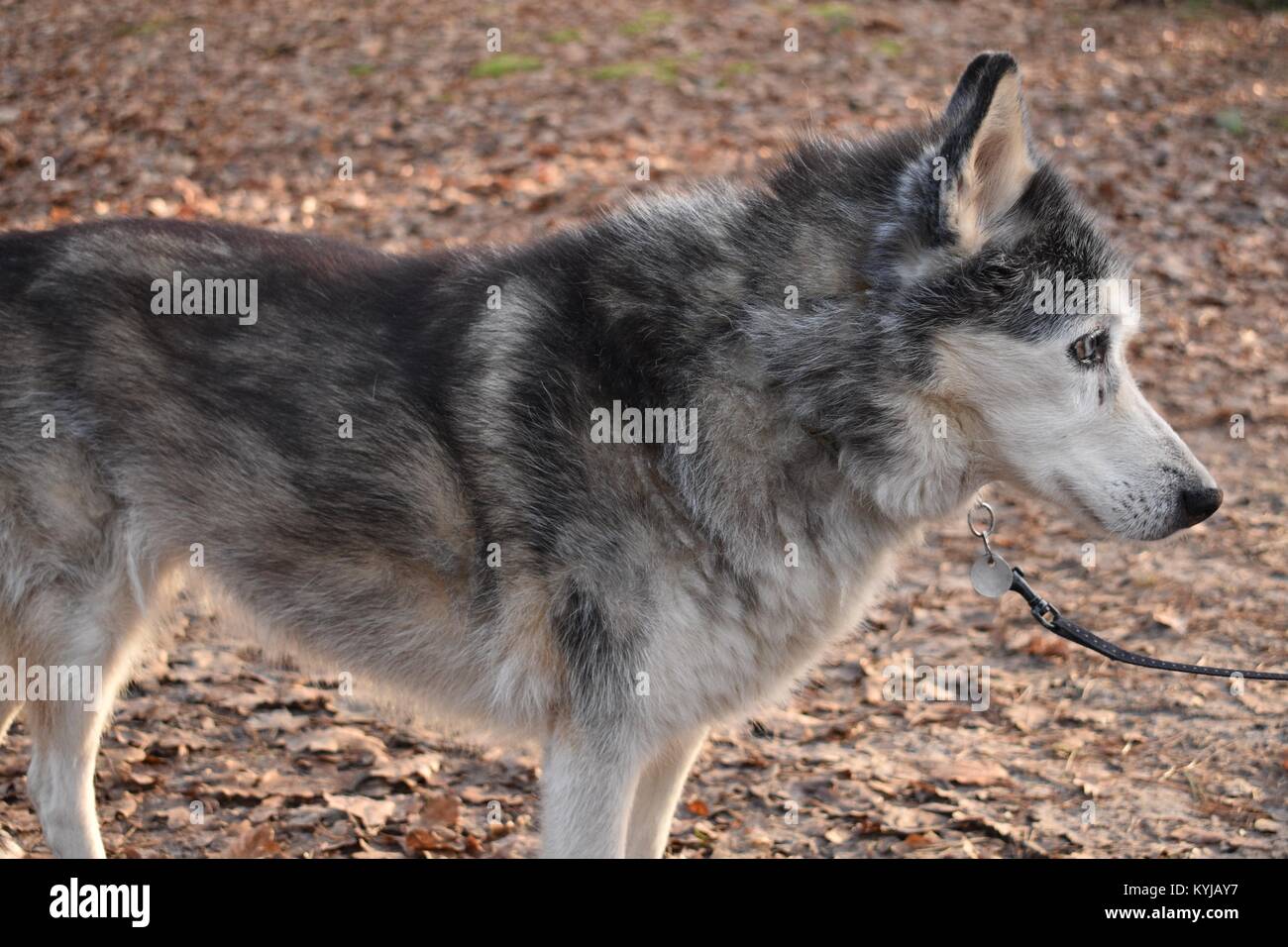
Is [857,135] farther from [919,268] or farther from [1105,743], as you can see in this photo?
[1105,743]

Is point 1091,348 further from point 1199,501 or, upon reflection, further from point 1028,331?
point 1199,501

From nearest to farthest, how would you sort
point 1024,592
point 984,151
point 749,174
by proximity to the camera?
point 984,151 < point 1024,592 < point 749,174

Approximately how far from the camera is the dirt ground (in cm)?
455

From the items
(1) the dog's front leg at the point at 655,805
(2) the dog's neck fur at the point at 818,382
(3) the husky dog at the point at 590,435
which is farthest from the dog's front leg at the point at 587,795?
(2) the dog's neck fur at the point at 818,382

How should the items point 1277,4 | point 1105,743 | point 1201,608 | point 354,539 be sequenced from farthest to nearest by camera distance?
point 1277,4, point 1201,608, point 1105,743, point 354,539

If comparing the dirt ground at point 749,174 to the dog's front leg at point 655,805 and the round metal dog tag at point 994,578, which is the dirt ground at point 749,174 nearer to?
the dog's front leg at point 655,805

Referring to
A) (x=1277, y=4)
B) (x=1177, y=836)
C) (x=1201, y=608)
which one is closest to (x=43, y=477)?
(x=1177, y=836)

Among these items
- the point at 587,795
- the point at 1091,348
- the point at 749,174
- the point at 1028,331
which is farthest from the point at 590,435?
the point at 749,174

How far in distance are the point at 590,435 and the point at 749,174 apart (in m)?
6.53

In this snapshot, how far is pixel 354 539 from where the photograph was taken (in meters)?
3.58

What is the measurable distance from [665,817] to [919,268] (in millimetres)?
1942

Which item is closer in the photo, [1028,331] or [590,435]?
[1028,331]

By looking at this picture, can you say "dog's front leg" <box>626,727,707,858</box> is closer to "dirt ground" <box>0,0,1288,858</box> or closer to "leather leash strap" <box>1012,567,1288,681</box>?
"dirt ground" <box>0,0,1288,858</box>

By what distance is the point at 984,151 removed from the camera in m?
3.27
